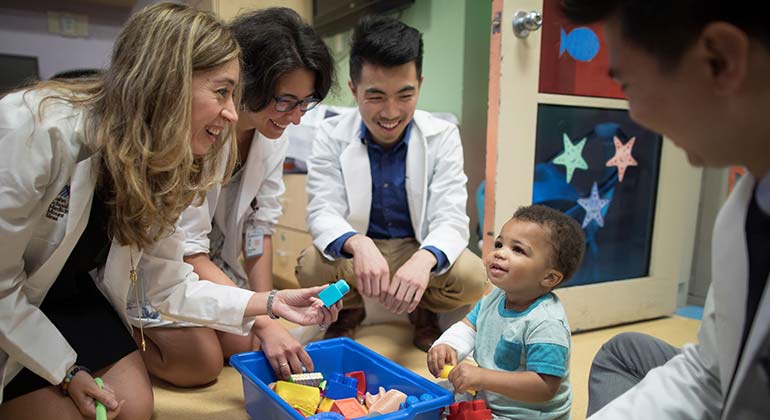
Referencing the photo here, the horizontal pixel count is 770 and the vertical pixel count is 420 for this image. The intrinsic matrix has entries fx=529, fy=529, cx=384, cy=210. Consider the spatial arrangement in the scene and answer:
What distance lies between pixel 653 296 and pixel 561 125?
2.30 ft

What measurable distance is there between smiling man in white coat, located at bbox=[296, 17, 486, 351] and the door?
0.13m

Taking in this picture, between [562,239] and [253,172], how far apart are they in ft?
2.58

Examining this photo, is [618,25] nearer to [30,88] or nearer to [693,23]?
[693,23]

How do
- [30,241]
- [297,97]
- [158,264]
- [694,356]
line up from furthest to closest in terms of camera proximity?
1. [297,97]
2. [158,264]
3. [30,241]
4. [694,356]

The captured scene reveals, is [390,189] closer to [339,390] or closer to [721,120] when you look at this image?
[339,390]

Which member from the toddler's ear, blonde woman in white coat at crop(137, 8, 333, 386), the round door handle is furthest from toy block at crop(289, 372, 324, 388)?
the round door handle

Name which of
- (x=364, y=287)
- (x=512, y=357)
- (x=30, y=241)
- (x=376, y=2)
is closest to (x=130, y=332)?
(x=30, y=241)

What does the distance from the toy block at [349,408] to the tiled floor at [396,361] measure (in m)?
0.22

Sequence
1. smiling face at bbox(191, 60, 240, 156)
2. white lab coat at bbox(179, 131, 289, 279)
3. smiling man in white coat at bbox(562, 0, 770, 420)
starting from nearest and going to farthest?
smiling man in white coat at bbox(562, 0, 770, 420)
smiling face at bbox(191, 60, 240, 156)
white lab coat at bbox(179, 131, 289, 279)

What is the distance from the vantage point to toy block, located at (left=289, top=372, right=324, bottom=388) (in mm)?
1049

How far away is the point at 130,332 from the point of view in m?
1.08

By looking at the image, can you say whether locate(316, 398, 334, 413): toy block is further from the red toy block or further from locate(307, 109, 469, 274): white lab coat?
locate(307, 109, 469, 274): white lab coat

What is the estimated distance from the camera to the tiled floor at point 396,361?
110cm

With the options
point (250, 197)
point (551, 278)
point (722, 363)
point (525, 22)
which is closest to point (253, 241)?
point (250, 197)
